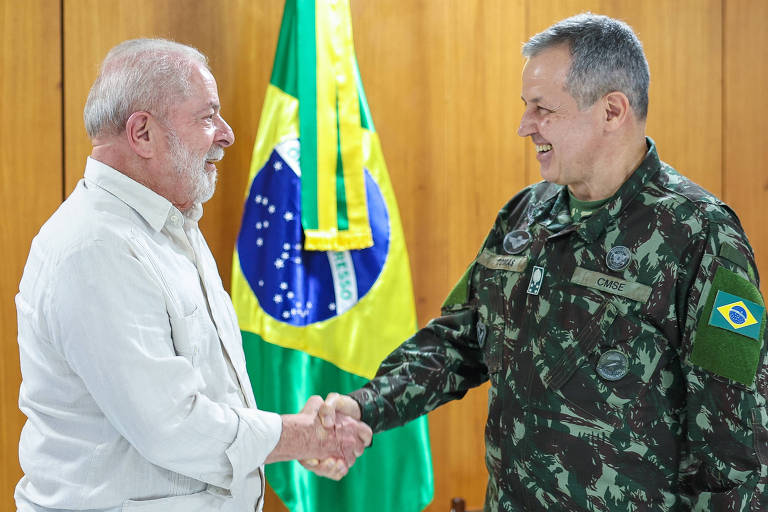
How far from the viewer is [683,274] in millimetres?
1488

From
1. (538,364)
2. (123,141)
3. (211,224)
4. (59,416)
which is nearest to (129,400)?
(59,416)

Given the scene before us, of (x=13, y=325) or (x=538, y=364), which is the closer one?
(x=538, y=364)

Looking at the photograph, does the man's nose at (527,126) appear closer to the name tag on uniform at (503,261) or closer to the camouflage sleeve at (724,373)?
the name tag on uniform at (503,261)

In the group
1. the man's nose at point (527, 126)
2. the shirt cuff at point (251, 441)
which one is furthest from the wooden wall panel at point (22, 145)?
the man's nose at point (527, 126)

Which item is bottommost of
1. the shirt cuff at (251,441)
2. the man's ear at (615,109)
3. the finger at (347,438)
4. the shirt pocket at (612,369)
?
the finger at (347,438)

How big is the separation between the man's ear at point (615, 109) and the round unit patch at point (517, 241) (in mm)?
316

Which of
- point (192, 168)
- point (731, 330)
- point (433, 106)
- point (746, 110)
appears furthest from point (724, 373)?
point (746, 110)

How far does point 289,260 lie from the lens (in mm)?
2752

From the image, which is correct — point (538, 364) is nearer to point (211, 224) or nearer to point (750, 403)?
point (750, 403)

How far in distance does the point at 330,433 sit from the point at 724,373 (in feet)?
3.02

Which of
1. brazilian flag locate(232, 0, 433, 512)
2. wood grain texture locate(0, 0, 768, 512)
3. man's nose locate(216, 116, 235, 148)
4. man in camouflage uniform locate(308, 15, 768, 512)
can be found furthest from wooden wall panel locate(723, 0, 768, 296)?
man's nose locate(216, 116, 235, 148)

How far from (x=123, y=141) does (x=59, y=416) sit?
0.58 meters

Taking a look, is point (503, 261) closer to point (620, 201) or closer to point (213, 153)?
point (620, 201)

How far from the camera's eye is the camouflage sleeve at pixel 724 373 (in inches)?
54.1
